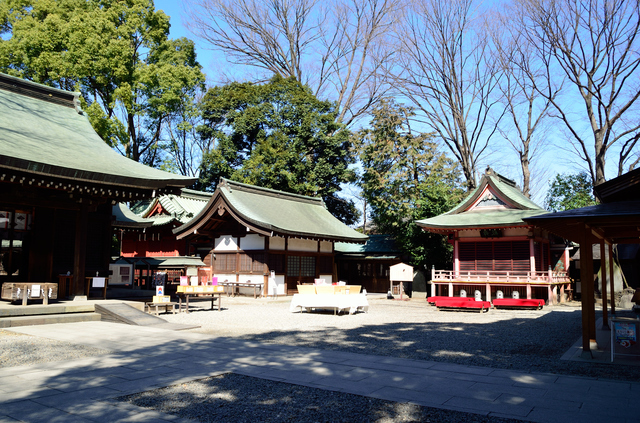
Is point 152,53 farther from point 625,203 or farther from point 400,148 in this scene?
point 625,203

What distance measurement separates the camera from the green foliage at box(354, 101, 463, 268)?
28.2 meters

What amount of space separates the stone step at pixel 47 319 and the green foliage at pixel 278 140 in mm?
22302

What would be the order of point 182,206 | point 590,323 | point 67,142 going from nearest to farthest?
point 590,323
point 67,142
point 182,206

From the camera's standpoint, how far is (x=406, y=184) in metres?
29.5

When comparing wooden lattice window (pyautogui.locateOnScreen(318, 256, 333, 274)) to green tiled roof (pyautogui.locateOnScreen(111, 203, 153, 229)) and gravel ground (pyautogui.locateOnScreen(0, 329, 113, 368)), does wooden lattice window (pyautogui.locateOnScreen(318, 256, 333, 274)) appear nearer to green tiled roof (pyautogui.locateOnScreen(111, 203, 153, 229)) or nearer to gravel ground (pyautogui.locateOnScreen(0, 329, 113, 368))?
green tiled roof (pyautogui.locateOnScreen(111, 203, 153, 229))

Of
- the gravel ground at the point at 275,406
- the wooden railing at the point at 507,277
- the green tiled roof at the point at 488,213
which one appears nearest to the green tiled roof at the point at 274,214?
the green tiled roof at the point at 488,213

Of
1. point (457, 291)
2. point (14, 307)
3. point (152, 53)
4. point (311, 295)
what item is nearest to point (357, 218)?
point (457, 291)

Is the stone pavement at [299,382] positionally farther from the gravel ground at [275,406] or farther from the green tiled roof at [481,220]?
the green tiled roof at [481,220]

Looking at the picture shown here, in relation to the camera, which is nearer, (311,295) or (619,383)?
(619,383)

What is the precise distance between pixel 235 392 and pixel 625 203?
8.36m

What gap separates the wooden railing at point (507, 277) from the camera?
71.6 feet

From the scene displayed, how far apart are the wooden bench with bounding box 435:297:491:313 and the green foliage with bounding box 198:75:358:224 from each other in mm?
17437

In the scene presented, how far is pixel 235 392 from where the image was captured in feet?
19.4

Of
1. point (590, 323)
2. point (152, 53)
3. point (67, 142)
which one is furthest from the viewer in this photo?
point (152, 53)
